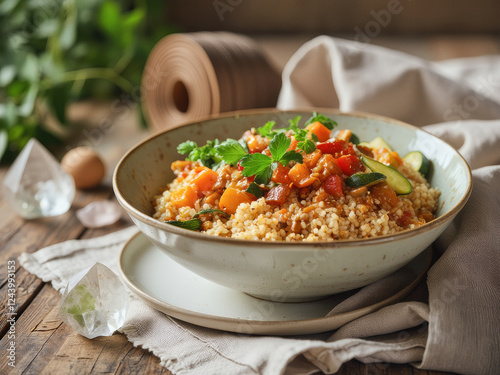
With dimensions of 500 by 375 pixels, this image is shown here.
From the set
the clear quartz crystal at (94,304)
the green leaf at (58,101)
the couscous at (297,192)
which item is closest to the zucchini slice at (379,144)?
the couscous at (297,192)

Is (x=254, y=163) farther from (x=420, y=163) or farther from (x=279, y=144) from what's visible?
(x=420, y=163)

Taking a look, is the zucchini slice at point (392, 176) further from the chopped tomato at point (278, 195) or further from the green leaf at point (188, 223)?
the green leaf at point (188, 223)

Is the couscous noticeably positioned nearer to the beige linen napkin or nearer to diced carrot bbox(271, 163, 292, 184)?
diced carrot bbox(271, 163, 292, 184)

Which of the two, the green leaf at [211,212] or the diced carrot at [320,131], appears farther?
the diced carrot at [320,131]

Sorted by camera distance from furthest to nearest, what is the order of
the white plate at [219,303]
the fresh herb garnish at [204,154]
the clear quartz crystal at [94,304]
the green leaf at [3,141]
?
the green leaf at [3,141] < the fresh herb garnish at [204,154] < the clear quartz crystal at [94,304] < the white plate at [219,303]

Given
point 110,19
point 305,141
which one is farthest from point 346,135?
point 110,19

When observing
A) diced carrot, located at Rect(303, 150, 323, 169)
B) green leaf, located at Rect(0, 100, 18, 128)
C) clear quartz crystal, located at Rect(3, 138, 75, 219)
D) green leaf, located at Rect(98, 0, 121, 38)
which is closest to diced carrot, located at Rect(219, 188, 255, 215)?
diced carrot, located at Rect(303, 150, 323, 169)
